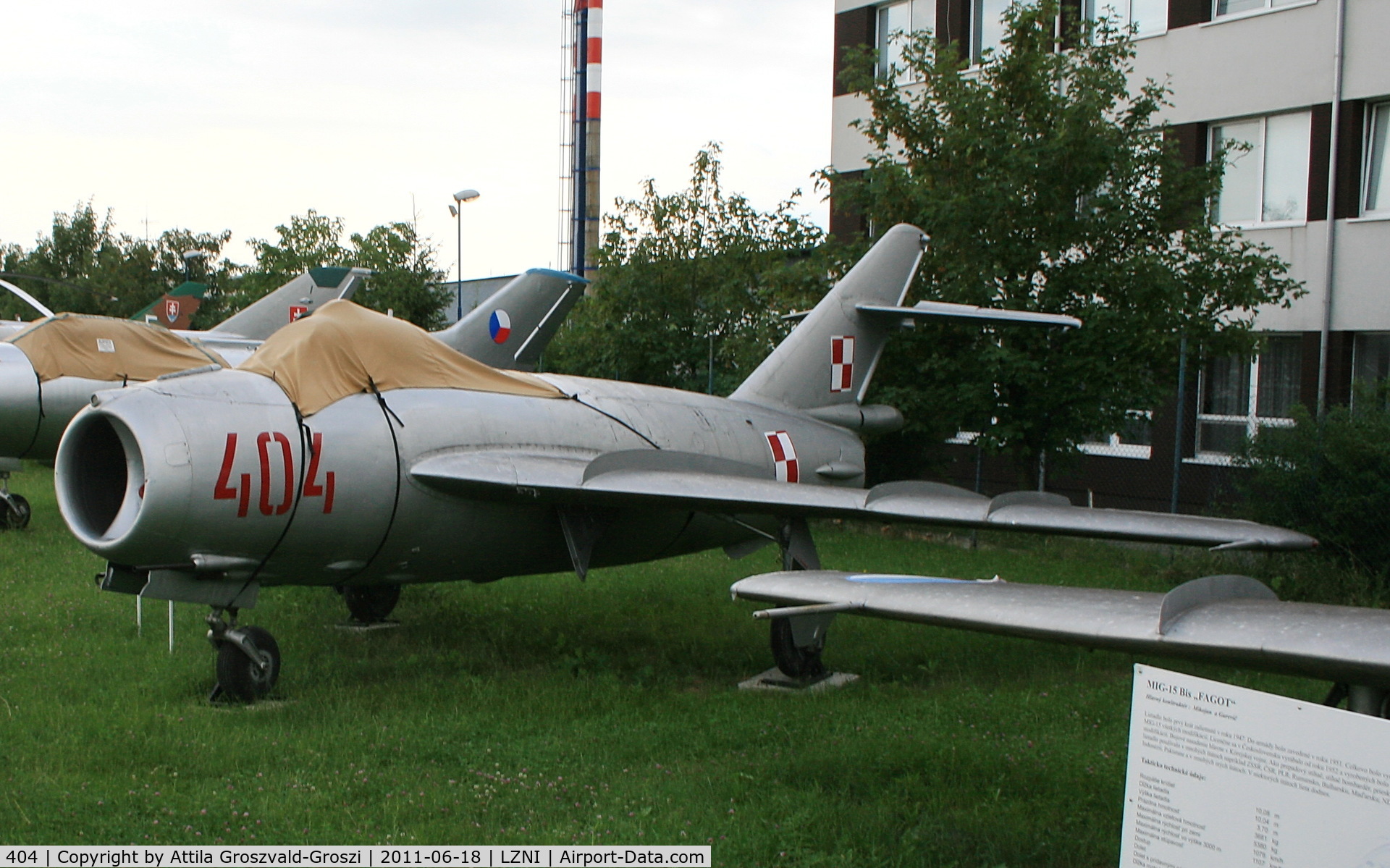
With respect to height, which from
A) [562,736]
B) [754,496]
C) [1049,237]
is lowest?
[562,736]

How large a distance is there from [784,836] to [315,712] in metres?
3.08

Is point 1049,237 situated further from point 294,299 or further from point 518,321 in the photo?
point 294,299

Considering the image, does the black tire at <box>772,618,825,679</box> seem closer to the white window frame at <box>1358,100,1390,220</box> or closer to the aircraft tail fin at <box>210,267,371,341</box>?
the white window frame at <box>1358,100,1390,220</box>

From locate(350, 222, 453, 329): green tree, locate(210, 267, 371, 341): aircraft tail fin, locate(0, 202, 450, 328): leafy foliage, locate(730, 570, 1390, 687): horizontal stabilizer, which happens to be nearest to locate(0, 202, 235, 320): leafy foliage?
locate(0, 202, 450, 328): leafy foliage

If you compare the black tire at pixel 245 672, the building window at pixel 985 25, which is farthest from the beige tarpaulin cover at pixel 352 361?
the building window at pixel 985 25

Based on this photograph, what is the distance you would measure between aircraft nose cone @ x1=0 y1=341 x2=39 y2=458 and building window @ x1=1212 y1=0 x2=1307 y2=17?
1690 centimetres

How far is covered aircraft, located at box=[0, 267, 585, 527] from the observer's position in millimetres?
13070

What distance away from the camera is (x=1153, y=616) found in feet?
12.1

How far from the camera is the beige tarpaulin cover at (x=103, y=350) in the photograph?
43.7 ft

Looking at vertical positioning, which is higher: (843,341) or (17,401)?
(843,341)

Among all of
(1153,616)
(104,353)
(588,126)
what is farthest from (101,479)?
(588,126)

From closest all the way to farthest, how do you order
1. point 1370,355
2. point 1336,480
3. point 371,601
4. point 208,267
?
point 371,601
point 1336,480
point 1370,355
point 208,267

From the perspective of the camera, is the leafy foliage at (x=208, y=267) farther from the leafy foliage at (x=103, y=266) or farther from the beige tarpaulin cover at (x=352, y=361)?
the beige tarpaulin cover at (x=352, y=361)

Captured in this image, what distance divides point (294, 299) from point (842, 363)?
13.0 metres
